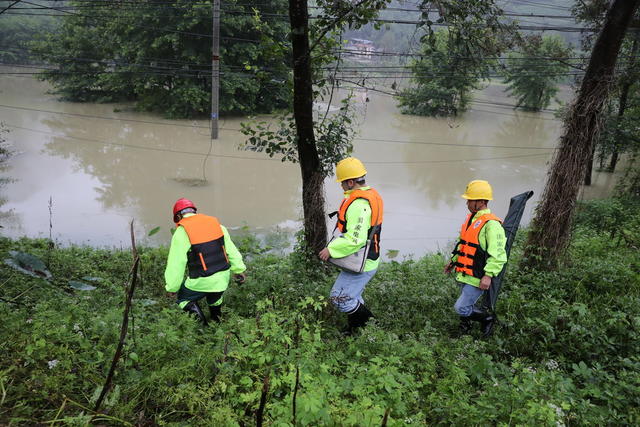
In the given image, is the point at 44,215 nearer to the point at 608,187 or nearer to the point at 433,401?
the point at 433,401

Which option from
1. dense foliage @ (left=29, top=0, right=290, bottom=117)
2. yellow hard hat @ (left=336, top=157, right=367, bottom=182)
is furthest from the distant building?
dense foliage @ (left=29, top=0, right=290, bottom=117)

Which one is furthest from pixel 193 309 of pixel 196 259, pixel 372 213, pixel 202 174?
pixel 202 174

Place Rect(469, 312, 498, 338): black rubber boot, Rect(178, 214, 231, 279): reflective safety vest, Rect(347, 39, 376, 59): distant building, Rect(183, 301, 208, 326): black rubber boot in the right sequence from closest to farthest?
Rect(178, 214, 231, 279): reflective safety vest < Rect(183, 301, 208, 326): black rubber boot < Rect(469, 312, 498, 338): black rubber boot < Rect(347, 39, 376, 59): distant building

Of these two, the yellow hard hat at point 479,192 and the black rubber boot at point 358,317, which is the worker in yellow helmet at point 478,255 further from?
the black rubber boot at point 358,317

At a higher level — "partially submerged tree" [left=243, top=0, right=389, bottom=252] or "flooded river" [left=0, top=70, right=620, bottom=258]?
"partially submerged tree" [left=243, top=0, right=389, bottom=252]

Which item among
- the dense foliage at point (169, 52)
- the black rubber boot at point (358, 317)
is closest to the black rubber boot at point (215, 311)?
the black rubber boot at point (358, 317)

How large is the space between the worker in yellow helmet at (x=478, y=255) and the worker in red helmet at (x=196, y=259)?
2.25 m

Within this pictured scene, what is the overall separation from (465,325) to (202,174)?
14.9 meters

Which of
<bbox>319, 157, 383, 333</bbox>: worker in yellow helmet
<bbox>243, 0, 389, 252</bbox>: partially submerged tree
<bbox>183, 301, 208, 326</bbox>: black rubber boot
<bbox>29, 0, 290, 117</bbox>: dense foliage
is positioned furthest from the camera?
<bbox>29, 0, 290, 117</bbox>: dense foliage

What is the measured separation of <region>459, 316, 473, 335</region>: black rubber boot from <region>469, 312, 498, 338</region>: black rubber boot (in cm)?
9

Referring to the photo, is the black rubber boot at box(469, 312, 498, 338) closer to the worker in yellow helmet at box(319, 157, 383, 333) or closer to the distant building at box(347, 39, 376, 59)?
the worker in yellow helmet at box(319, 157, 383, 333)

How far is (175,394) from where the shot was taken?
7.59ft

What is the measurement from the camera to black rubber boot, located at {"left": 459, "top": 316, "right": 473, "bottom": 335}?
13.9 feet

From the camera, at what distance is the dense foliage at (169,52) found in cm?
2456
